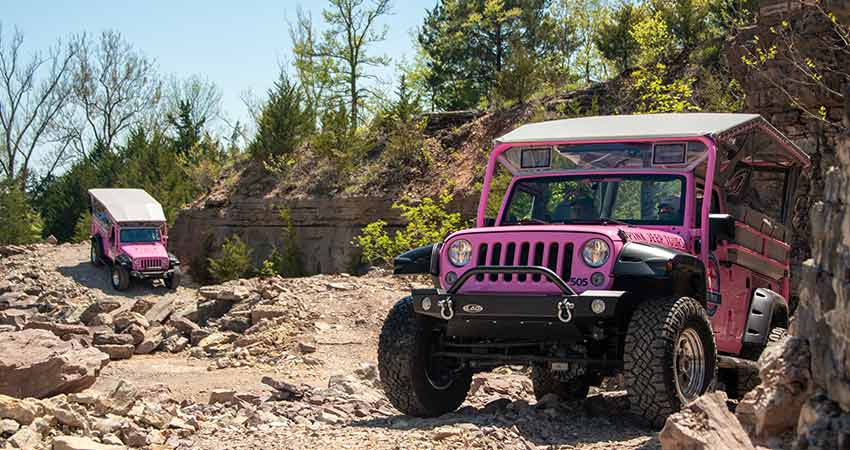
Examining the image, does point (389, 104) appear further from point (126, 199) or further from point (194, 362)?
point (194, 362)

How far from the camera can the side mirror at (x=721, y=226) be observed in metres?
8.26

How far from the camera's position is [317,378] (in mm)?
14281

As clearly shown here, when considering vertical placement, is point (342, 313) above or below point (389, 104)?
below

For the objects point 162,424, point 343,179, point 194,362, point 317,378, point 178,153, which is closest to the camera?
point 162,424

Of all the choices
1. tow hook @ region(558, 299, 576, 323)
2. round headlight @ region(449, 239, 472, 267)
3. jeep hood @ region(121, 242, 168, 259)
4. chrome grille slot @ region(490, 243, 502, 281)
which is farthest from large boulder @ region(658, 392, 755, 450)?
jeep hood @ region(121, 242, 168, 259)

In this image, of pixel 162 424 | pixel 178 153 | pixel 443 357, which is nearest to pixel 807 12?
pixel 443 357

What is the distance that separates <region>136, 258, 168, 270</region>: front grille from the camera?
2972cm

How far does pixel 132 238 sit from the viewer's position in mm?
30562

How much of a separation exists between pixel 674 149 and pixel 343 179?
1054 inches

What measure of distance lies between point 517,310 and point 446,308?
62 centimetres

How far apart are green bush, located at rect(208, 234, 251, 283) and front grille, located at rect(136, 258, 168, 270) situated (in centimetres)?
253

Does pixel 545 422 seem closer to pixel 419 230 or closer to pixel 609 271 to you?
pixel 609 271

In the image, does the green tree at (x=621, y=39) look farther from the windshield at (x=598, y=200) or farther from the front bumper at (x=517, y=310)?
the front bumper at (x=517, y=310)

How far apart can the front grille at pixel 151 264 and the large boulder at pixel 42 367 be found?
61.6 ft
